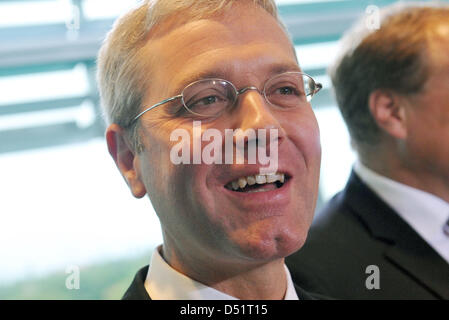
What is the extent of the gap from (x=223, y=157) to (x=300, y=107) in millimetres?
223

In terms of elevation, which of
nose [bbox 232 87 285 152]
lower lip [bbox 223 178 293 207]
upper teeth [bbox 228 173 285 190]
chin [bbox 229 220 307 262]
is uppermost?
nose [bbox 232 87 285 152]

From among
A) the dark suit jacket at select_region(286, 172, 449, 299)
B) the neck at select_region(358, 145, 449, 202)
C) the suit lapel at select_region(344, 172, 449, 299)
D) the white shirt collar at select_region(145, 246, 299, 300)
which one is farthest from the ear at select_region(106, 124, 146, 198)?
the neck at select_region(358, 145, 449, 202)

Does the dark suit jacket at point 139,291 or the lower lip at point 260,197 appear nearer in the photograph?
the lower lip at point 260,197

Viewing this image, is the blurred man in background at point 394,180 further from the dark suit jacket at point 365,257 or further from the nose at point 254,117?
the nose at point 254,117

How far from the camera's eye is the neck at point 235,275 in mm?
1183

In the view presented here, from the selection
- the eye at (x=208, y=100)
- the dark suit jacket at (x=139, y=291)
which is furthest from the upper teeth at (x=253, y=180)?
the dark suit jacket at (x=139, y=291)

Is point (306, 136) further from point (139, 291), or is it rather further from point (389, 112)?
point (389, 112)

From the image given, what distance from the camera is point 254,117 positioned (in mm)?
1084

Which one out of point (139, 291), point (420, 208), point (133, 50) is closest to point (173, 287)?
point (139, 291)

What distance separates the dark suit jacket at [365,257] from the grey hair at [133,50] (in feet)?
2.36

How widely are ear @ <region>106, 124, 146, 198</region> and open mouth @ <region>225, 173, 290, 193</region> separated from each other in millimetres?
249

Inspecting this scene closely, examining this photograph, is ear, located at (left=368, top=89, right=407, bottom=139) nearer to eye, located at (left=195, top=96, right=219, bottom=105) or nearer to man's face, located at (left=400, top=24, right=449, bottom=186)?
man's face, located at (left=400, top=24, right=449, bottom=186)

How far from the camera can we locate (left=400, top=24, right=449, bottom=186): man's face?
68.8 inches
